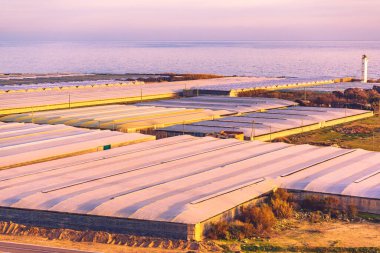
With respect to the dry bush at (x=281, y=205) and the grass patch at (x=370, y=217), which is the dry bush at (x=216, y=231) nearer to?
the dry bush at (x=281, y=205)

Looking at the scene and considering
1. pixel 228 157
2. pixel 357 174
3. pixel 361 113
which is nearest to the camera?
pixel 357 174

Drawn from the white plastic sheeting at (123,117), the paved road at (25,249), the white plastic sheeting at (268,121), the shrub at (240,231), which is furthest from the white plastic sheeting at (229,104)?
the paved road at (25,249)

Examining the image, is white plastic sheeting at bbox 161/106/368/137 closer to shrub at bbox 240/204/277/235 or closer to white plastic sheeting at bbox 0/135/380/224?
white plastic sheeting at bbox 0/135/380/224

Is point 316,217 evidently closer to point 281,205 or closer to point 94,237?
point 281,205

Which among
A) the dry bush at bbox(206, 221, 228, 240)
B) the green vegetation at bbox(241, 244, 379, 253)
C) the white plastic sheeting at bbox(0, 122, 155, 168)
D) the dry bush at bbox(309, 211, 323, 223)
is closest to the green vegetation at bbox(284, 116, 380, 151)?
the white plastic sheeting at bbox(0, 122, 155, 168)

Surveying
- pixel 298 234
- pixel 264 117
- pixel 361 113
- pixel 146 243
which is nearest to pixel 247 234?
pixel 298 234

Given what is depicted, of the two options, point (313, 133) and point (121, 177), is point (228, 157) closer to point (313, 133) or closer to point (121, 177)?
point (121, 177)

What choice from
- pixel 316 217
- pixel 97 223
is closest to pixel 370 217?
pixel 316 217
